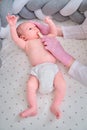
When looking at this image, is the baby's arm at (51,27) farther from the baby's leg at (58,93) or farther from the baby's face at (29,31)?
the baby's leg at (58,93)

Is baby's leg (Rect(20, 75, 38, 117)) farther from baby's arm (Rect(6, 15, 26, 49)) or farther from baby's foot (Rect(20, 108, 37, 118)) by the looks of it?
baby's arm (Rect(6, 15, 26, 49))

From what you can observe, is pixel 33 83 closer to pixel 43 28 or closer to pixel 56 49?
pixel 56 49

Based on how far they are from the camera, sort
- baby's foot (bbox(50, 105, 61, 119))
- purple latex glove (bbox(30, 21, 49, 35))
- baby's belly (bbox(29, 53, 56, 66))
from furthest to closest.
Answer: purple latex glove (bbox(30, 21, 49, 35))
baby's belly (bbox(29, 53, 56, 66))
baby's foot (bbox(50, 105, 61, 119))

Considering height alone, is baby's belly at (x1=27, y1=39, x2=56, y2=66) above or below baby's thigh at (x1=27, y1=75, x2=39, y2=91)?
above

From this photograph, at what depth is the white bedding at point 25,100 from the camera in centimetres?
87

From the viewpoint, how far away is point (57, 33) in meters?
1.14

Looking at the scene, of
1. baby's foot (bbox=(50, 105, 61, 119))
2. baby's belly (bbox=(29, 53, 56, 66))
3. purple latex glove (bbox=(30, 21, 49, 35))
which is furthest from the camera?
purple latex glove (bbox=(30, 21, 49, 35))

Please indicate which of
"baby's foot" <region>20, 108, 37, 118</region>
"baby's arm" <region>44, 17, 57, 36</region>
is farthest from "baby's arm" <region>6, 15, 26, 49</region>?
"baby's foot" <region>20, 108, 37, 118</region>

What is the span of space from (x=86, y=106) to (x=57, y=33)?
0.36 metres

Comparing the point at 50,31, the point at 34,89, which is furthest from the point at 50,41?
the point at 34,89

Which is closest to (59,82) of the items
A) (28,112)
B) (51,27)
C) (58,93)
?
(58,93)

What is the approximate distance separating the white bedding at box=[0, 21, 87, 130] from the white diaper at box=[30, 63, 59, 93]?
0.03 meters

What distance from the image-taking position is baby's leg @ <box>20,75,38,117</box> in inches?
34.0

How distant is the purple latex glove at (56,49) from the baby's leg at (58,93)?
0.23ft
